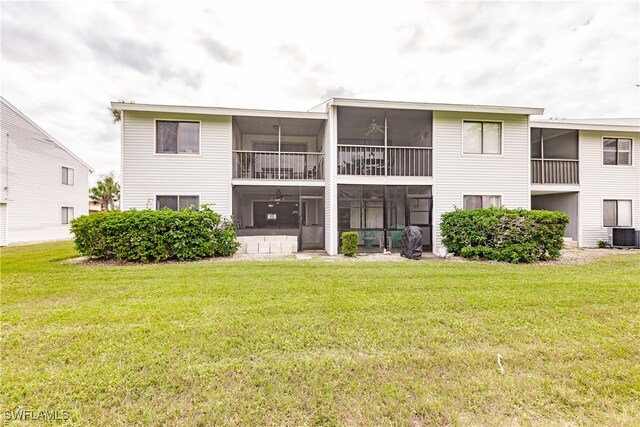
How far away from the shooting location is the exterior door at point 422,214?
36.2 feet

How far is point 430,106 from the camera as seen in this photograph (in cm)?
1029

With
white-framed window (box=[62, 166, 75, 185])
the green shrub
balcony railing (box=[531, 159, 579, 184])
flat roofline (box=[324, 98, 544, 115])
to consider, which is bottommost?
the green shrub

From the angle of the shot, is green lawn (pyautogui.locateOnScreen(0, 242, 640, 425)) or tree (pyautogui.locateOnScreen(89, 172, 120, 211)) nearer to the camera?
green lawn (pyautogui.locateOnScreen(0, 242, 640, 425))

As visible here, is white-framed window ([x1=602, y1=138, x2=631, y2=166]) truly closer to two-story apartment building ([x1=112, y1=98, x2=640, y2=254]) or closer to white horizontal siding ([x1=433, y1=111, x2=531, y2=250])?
two-story apartment building ([x1=112, y1=98, x2=640, y2=254])

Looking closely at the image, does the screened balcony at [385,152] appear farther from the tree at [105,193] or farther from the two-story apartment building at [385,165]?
the tree at [105,193]

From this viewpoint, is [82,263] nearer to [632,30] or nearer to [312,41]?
Result: [312,41]

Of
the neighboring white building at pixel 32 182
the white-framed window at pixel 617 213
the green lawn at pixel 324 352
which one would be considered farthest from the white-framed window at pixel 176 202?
the white-framed window at pixel 617 213

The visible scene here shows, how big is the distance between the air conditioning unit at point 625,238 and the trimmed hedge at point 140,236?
16.7 metres

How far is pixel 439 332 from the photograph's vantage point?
11.4ft

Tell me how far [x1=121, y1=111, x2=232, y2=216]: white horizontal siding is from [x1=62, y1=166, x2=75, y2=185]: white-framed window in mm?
12732

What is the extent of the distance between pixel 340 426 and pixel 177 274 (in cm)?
579

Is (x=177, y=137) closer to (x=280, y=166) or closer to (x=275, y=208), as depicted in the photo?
(x=280, y=166)

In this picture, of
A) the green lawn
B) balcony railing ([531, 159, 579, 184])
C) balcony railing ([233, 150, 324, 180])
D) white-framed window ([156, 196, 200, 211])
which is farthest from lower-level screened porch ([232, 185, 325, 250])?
balcony railing ([531, 159, 579, 184])

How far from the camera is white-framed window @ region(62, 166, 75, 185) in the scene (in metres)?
18.2
